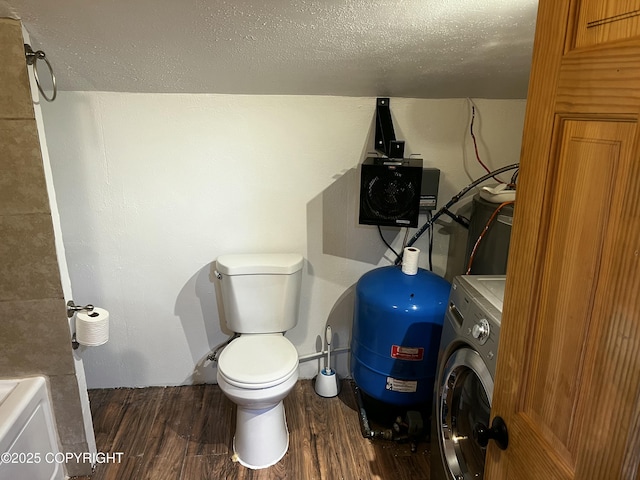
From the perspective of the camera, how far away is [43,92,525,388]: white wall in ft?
6.37

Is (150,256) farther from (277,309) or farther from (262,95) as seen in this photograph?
(262,95)

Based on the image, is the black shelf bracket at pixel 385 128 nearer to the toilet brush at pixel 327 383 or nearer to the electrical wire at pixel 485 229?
the electrical wire at pixel 485 229

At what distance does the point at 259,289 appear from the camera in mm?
2016

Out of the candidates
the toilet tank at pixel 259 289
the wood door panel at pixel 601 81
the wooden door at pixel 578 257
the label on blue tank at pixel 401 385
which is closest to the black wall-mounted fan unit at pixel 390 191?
the toilet tank at pixel 259 289

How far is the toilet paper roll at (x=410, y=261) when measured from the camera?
76.2 inches

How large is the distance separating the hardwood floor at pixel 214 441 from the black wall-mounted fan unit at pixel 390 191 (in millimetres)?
968

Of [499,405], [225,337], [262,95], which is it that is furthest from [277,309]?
[499,405]

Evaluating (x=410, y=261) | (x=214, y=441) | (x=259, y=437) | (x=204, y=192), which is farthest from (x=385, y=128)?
(x=214, y=441)

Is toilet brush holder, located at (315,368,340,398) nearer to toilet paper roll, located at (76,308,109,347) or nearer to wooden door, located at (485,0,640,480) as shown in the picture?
toilet paper roll, located at (76,308,109,347)

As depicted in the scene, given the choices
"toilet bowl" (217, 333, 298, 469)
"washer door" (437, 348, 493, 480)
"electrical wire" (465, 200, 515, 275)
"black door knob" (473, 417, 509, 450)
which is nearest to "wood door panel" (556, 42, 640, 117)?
"black door knob" (473, 417, 509, 450)

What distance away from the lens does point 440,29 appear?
144 cm

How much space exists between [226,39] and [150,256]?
1.09 m

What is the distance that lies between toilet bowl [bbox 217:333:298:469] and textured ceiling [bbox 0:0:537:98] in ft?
3.71

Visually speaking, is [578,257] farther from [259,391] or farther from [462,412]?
[259,391]
